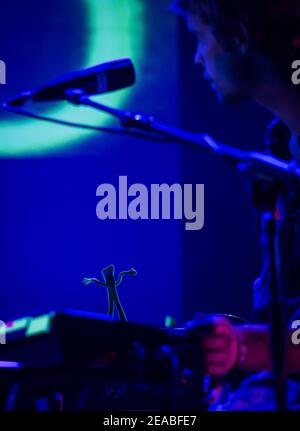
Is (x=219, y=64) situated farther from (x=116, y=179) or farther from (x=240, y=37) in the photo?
(x=116, y=179)

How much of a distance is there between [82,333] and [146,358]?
7.7 inches

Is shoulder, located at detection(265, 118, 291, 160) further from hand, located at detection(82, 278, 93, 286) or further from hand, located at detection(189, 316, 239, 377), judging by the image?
hand, located at detection(82, 278, 93, 286)

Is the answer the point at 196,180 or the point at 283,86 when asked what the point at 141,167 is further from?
the point at 283,86

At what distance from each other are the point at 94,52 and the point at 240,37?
1.56 feet

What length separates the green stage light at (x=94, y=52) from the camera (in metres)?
1.97

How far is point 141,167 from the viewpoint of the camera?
197cm

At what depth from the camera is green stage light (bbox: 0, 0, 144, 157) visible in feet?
6.46

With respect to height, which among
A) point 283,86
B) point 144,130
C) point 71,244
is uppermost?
point 283,86

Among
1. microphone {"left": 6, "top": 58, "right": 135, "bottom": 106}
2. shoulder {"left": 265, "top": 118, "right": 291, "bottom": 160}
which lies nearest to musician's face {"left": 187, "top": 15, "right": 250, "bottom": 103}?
shoulder {"left": 265, "top": 118, "right": 291, "bottom": 160}

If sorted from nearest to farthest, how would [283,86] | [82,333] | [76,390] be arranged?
[82,333] → [76,390] → [283,86]

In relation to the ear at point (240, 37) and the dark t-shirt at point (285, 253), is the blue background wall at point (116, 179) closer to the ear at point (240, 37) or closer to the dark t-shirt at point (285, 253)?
the dark t-shirt at point (285, 253)

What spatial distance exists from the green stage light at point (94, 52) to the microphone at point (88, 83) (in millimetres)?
66

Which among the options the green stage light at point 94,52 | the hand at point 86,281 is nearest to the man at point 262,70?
the green stage light at point 94,52
